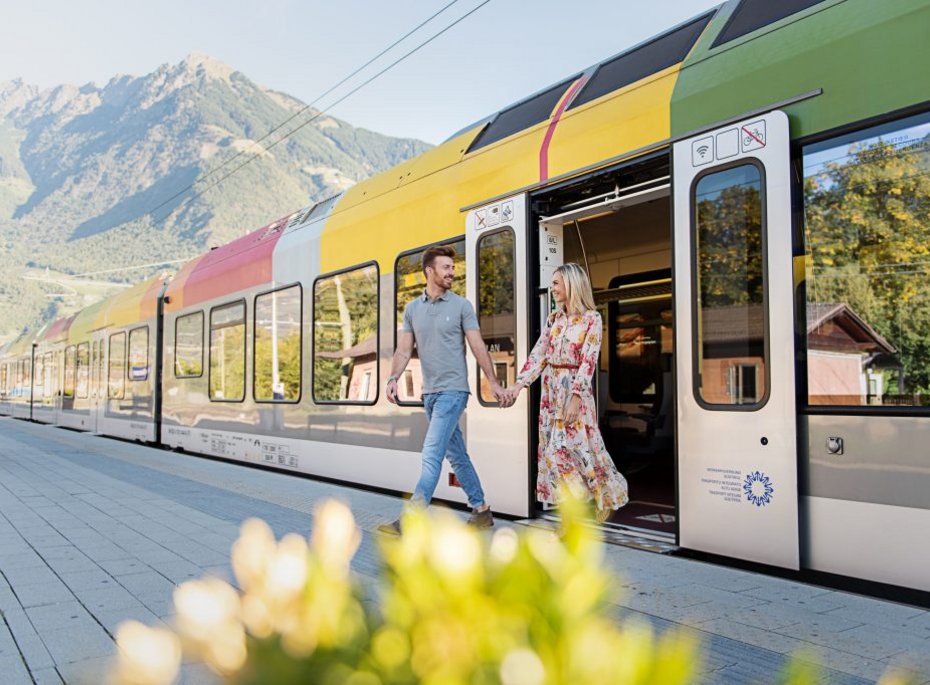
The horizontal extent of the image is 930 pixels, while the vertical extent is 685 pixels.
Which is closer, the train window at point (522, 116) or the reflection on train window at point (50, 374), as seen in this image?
the train window at point (522, 116)

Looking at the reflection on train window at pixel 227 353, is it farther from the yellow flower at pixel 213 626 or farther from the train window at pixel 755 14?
the yellow flower at pixel 213 626

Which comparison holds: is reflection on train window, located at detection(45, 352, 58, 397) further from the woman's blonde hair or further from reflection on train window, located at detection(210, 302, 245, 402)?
the woman's blonde hair

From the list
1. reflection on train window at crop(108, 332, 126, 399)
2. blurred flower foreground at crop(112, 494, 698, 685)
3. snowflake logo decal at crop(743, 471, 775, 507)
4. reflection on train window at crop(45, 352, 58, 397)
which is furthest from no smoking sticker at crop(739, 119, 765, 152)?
reflection on train window at crop(45, 352, 58, 397)

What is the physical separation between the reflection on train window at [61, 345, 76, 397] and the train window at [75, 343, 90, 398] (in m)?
0.65

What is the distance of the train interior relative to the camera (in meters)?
8.24

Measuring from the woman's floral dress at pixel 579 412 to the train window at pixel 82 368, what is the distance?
17.1 m

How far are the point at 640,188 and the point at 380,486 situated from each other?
12.9 ft

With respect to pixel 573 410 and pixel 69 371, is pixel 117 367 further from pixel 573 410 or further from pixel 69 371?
pixel 573 410

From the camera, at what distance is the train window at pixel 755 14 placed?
4352 mm

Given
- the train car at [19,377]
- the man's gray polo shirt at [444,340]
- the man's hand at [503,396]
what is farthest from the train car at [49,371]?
the man's hand at [503,396]

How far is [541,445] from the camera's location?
5.32m

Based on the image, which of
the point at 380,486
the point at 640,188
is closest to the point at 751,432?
the point at 640,188

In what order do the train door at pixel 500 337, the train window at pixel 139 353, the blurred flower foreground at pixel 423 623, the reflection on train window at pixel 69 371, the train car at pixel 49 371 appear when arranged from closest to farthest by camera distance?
the blurred flower foreground at pixel 423 623 → the train door at pixel 500 337 → the train window at pixel 139 353 → the reflection on train window at pixel 69 371 → the train car at pixel 49 371

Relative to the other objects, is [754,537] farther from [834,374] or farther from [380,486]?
[380,486]
